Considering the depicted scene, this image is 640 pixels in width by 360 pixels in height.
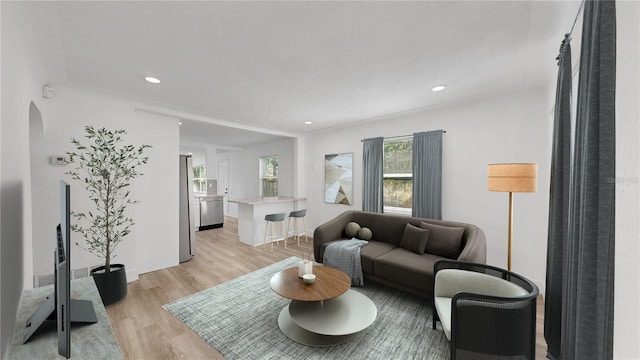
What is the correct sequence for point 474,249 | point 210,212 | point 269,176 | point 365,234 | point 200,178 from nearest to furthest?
1. point 474,249
2. point 365,234
3. point 210,212
4. point 269,176
5. point 200,178

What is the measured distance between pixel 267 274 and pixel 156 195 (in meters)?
2.11

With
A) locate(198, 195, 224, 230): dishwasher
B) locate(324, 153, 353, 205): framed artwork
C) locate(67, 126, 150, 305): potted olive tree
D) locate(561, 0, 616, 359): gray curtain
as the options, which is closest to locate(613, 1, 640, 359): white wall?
locate(561, 0, 616, 359): gray curtain

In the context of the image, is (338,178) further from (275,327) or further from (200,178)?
(200,178)

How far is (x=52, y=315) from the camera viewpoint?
1155 millimetres

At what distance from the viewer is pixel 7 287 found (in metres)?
1.04

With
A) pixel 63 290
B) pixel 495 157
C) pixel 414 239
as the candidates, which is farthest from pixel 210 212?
pixel 495 157

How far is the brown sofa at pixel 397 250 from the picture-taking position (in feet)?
8.53

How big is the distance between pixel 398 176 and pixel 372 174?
0.48 m

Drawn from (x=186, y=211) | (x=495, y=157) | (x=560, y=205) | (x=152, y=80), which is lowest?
(x=186, y=211)

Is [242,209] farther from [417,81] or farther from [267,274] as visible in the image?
[417,81]

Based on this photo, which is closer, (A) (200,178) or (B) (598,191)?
(B) (598,191)

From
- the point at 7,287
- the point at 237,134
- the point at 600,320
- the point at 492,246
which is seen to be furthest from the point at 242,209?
the point at 600,320

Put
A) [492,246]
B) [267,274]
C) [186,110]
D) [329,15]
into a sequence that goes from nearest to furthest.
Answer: [329,15], [492,246], [267,274], [186,110]

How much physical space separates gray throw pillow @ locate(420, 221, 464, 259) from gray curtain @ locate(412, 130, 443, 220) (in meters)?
0.59
